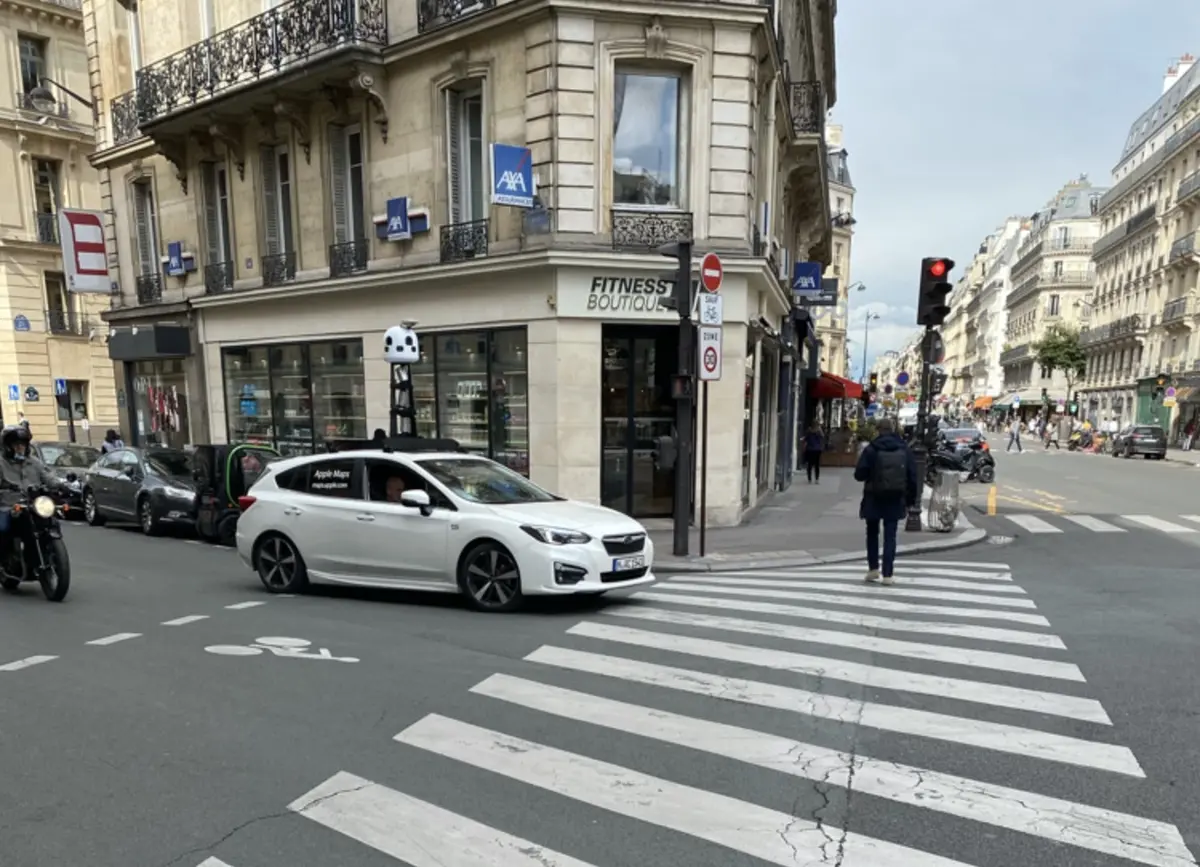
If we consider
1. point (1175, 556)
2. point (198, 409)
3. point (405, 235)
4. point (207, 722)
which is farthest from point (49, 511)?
point (1175, 556)

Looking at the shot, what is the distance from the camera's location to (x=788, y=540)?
11789 millimetres

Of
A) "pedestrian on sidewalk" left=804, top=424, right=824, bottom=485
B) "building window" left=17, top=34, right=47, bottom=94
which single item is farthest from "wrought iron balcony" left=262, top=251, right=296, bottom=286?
"building window" left=17, top=34, right=47, bottom=94

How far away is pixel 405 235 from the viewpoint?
14453 mm

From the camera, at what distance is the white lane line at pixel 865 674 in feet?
15.6

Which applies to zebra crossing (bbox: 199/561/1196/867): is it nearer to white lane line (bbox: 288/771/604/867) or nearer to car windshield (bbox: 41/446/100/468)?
white lane line (bbox: 288/771/604/867)

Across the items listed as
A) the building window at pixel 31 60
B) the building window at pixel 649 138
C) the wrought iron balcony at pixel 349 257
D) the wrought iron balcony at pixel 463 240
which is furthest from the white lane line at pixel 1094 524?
the building window at pixel 31 60

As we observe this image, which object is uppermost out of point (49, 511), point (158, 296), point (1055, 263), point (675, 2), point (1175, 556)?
point (1055, 263)

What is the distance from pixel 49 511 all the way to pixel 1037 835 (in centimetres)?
941

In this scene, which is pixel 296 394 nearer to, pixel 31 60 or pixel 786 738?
pixel 786 738

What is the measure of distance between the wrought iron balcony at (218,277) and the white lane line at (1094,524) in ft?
65.7

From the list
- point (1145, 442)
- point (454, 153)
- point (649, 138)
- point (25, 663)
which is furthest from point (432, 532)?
point (1145, 442)

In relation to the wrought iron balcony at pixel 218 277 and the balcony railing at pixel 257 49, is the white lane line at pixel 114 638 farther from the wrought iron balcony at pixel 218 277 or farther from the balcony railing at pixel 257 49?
the wrought iron balcony at pixel 218 277

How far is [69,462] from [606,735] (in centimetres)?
1794

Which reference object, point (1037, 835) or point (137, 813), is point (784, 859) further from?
point (137, 813)
